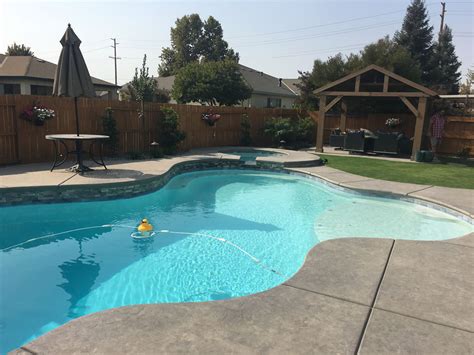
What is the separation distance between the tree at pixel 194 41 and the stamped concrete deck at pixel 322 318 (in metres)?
53.9

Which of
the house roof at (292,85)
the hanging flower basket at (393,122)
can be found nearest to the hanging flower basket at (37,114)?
the hanging flower basket at (393,122)

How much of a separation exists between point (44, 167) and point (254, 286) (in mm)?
7073

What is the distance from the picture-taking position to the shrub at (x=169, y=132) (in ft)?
41.1

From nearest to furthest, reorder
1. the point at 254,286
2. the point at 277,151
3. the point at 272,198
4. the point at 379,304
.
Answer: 1. the point at 379,304
2. the point at 254,286
3. the point at 272,198
4. the point at 277,151

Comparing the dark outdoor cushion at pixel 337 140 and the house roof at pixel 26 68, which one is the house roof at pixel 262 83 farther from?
the dark outdoor cushion at pixel 337 140

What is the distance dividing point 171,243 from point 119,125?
751cm

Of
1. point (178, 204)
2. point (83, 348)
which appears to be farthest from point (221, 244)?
point (83, 348)

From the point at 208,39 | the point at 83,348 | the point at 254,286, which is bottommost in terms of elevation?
the point at 254,286

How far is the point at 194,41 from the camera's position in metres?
54.2

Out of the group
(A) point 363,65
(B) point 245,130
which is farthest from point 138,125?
(A) point 363,65

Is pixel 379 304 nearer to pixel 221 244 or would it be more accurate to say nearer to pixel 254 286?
pixel 254 286

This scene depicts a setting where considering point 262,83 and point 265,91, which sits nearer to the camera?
point 265,91

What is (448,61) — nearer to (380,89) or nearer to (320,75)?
(320,75)

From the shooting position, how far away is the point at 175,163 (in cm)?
1049
